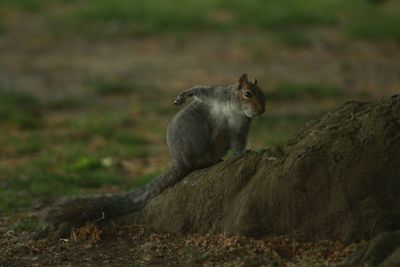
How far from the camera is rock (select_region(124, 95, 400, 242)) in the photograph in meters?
5.41

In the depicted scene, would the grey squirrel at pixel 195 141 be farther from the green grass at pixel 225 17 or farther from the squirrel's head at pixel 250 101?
the green grass at pixel 225 17

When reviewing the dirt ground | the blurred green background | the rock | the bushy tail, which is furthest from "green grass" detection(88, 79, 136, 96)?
the rock

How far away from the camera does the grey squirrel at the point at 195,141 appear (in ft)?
20.9

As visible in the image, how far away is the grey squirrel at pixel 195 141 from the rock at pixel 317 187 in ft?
1.63

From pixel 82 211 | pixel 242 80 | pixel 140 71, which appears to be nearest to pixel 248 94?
pixel 242 80

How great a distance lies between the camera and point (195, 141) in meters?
6.51

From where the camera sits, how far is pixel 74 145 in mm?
11438

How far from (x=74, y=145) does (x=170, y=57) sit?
5.85m

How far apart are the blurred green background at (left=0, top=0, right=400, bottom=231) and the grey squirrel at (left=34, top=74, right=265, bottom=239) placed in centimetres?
97

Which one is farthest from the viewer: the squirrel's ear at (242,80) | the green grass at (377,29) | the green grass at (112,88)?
the green grass at (377,29)

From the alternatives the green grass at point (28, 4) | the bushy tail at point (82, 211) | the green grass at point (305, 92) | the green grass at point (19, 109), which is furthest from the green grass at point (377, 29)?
the bushy tail at point (82, 211)

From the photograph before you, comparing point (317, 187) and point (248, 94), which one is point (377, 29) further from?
point (317, 187)

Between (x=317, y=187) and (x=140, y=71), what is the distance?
35.4 feet

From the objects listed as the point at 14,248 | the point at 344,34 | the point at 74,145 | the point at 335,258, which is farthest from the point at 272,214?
the point at 344,34
